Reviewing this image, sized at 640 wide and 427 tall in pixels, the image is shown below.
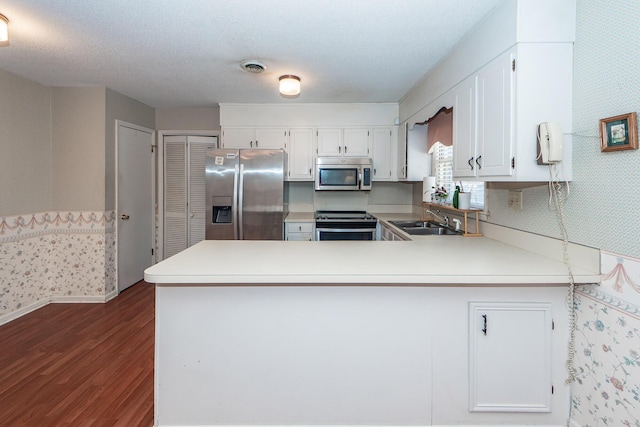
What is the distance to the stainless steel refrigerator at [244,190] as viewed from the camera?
11.6 ft

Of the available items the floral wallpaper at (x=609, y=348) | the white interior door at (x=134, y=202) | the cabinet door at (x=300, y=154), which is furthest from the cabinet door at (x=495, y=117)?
the white interior door at (x=134, y=202)

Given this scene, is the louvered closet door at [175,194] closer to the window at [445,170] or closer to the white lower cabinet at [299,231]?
the white lower cabinet at [299,231]

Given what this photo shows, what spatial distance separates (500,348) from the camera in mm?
1596

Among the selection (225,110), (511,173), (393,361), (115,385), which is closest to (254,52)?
(225,110)

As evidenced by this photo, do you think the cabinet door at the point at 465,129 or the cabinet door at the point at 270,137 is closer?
the cabinet door at the point at 465,129

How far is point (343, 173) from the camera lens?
12.8 feet

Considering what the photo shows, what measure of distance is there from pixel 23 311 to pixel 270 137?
3065 mm

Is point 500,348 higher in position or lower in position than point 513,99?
lower

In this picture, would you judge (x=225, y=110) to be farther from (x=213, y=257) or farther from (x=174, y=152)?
(x=213, y=257)

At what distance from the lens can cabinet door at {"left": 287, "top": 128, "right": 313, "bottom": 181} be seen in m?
4.01

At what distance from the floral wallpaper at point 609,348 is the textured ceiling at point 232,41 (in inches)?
61.5

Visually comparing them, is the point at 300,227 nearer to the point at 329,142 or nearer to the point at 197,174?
the point at 329,142

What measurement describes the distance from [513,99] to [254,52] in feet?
6.01

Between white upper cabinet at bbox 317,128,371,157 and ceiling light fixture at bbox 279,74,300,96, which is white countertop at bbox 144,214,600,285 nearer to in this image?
ceiling light fixture at bbox 279,74,300,96
